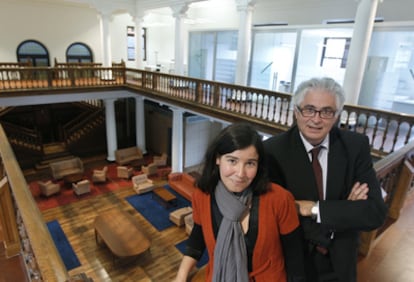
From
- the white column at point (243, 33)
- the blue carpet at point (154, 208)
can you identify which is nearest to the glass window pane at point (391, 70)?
the white column at point (243, 33)

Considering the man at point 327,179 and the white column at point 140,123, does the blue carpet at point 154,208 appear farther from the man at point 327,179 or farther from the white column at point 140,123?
the man at point 327,179

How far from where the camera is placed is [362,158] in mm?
1358

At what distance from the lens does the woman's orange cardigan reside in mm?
1210

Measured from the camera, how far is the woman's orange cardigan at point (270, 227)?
121cm

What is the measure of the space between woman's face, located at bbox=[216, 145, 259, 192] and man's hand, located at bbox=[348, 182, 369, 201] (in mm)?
519

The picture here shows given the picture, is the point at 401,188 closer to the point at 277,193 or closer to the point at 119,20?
the point at 277,193

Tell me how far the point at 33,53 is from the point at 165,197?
964 cm

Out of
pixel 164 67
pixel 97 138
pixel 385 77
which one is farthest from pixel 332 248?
pixel 164 67

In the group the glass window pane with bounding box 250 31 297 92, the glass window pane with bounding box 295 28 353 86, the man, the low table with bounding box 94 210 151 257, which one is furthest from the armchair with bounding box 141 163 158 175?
the man

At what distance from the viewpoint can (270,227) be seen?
121cm

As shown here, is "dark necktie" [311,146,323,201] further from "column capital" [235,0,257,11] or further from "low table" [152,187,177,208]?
"low table" [152,187,177,208]

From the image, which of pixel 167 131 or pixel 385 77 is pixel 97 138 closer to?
pixel 167 131

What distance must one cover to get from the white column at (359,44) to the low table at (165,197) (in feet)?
20.3

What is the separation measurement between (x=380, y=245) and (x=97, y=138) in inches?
506
